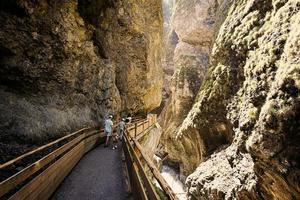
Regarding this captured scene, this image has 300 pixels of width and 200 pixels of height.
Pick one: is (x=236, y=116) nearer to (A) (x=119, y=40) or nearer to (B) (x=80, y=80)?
(B) (x=80, y=80)

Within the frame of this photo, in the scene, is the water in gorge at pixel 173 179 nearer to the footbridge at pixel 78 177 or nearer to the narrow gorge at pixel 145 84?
the narrow gorge at pixel 145 84

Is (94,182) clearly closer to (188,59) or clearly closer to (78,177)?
(78,177)

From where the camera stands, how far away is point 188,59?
157 ft

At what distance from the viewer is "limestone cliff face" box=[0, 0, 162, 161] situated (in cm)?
1173

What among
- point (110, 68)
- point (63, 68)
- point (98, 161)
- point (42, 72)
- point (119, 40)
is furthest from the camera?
point (119, 40)

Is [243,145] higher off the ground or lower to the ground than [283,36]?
lower

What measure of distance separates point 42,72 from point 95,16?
25.4ft

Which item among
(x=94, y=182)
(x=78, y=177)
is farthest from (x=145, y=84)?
(x=94, y=182)

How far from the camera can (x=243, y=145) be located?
1320 cm

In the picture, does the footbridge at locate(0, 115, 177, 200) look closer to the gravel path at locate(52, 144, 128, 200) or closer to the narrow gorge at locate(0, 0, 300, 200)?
the gravel path at locate(52, 144, 128, 200)

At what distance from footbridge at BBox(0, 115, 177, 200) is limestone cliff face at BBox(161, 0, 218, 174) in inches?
1195

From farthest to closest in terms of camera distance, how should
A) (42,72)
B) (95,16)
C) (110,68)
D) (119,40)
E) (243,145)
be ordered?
(119,40) < (110,68) < (95,16) < (42,72) < (243,145)

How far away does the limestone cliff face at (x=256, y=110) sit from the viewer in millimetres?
9906

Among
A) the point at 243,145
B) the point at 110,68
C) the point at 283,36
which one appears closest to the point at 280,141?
the point at 243,145
